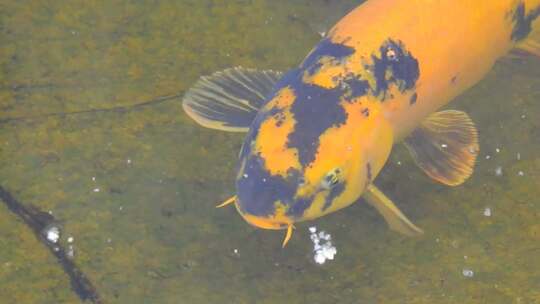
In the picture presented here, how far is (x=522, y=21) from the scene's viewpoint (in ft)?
10.9

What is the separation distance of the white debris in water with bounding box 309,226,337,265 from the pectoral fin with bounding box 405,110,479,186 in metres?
0.52

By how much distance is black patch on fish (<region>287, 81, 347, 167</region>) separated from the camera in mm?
2586

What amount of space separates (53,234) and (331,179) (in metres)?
1.25

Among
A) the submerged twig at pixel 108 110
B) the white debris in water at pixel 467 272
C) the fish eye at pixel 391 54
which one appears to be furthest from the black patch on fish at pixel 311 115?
the submerged twig at pixel 108 110

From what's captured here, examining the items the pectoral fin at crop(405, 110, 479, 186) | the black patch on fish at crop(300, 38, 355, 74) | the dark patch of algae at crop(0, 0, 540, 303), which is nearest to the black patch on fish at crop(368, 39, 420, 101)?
the black patch on fish at crop(300, 38, 355, 74)

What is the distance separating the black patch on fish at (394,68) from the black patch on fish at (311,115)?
0.20 m

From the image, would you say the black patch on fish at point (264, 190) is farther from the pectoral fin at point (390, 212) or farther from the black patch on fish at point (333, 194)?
the pectoral fin at point (390, 212)

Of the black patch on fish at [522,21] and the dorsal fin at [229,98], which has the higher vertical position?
the black patch on fish at [522,21]

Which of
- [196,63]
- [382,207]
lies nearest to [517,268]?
[382,207]

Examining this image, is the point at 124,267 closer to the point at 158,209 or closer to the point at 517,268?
the point at 158,209

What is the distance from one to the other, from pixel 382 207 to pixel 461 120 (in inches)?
24.1

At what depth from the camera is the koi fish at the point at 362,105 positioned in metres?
2.59

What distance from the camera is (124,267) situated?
3031 millimetres

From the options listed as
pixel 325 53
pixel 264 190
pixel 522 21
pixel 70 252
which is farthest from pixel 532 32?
pixel 70 252
